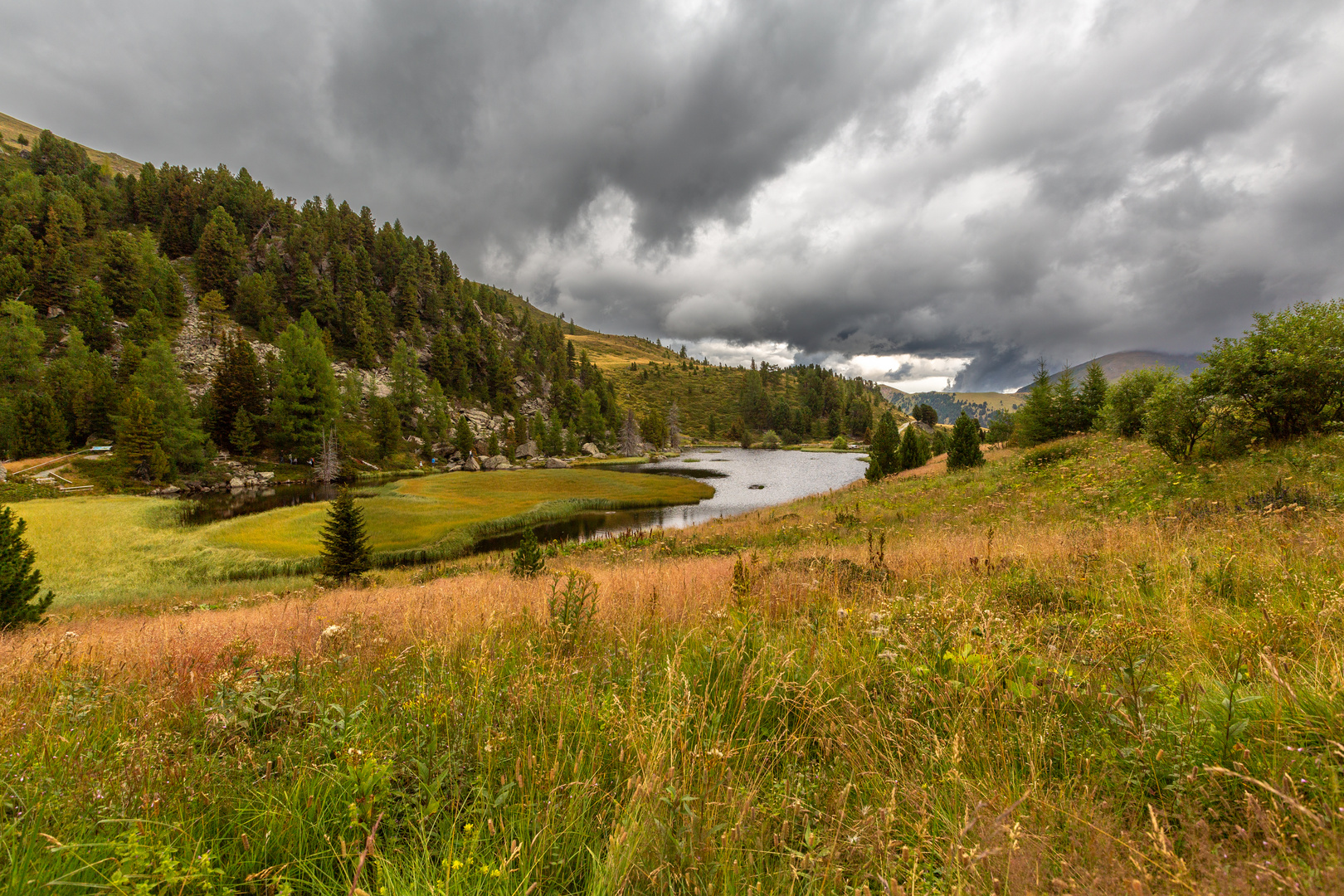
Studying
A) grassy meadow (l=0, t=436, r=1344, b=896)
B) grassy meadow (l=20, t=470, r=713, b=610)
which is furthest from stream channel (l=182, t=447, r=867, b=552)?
grassy meadow (l=0, t=436, r=1344, b=896)

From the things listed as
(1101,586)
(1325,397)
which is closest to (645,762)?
(1101,586)

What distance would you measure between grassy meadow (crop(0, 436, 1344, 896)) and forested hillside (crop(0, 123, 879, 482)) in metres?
63.4

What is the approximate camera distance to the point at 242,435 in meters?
58.4

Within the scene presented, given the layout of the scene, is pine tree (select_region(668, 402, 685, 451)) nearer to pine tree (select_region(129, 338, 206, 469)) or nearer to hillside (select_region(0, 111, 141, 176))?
pine tree (select_region(129, 338, 206, 469))

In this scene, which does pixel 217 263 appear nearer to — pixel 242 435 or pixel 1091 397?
pixel 242 435

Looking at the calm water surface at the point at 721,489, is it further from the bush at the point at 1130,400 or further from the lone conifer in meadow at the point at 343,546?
the bush at the point at 1130,400

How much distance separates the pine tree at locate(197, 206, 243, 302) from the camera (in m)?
88.8

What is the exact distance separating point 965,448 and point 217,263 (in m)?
127

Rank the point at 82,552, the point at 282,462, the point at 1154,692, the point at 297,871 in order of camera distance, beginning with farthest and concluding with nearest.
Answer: the point at 282,462
the point at 82,552
the point at 1154,692
the point at 297,871

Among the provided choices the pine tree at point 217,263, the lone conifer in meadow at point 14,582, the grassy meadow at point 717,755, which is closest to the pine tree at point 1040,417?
the grassy meadow at point 717,755

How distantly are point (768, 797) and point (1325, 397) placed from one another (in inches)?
778

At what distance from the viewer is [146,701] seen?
3.01 meters

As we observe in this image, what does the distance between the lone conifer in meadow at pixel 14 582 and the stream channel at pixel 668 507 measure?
19.3 meters

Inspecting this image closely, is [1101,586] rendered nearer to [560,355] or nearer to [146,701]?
[146,701]
